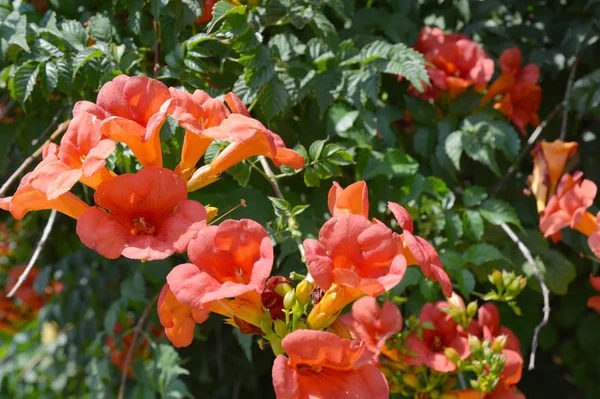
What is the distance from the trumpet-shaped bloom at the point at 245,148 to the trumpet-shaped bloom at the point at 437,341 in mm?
692

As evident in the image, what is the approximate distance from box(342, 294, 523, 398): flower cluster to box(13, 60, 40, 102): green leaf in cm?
111

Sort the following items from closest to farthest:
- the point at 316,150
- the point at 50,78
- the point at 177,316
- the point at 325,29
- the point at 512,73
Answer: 1. the point at 177,316
2. the point at 316,150
3. the point at 50,78
4. the point at 325,29
5. the point at 512,73

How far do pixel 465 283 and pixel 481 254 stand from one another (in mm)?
112

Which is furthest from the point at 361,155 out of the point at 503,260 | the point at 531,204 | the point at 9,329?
the point at 9,329

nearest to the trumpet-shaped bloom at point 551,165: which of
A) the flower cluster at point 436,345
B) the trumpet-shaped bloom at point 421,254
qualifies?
the flower cluster at point 436,345

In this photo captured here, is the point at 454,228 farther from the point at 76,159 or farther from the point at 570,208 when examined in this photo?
the point at 76,159

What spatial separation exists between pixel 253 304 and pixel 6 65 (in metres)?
1.52

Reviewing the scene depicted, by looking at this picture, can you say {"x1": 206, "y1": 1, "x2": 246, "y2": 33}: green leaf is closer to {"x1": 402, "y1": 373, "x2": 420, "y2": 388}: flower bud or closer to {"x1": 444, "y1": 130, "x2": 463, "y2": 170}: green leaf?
{"x1": 444, "y1": 130, "x2": 463, "y2": 170}: green leaf

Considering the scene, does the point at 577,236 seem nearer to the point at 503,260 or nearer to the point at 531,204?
the point at 531,204

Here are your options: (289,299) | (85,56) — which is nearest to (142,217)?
(289,299)

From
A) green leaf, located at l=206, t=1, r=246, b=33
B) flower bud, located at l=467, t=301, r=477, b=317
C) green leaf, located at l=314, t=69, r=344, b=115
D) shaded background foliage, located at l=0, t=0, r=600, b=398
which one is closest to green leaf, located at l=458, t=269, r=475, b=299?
shaded background foliage, located at l=0, t=0, r=600, b=398

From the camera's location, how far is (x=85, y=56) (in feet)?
5.63

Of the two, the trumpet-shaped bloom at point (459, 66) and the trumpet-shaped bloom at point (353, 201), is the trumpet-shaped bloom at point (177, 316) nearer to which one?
the trumpet-shaped bloom at point (353, 201)

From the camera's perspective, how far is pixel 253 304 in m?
1.23
